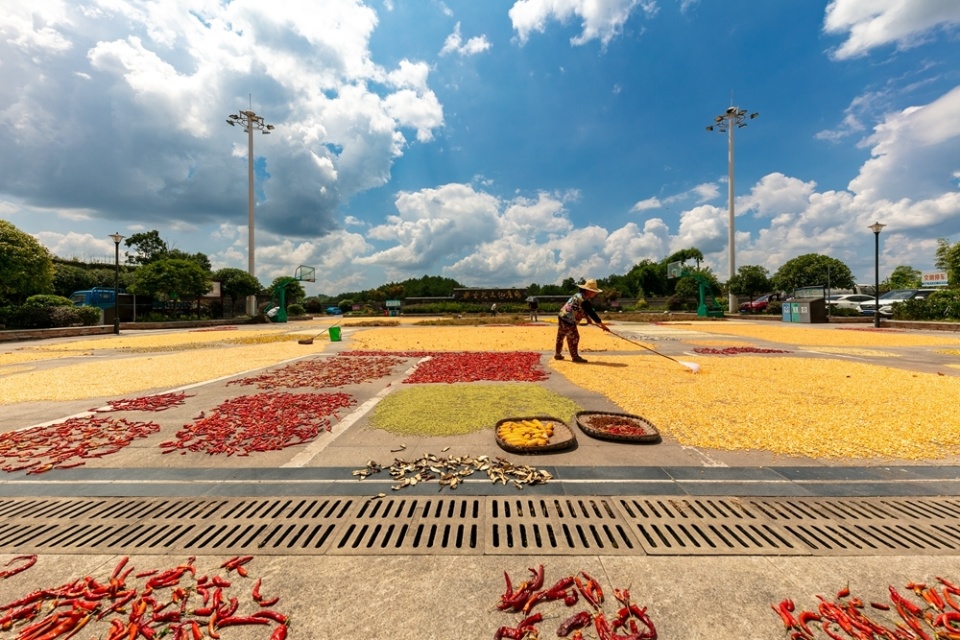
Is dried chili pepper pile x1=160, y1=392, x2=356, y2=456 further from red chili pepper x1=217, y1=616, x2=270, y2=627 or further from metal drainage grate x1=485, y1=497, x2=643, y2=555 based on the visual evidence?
metal drainage grate x1=485, y1=497, x2=643, y2=555

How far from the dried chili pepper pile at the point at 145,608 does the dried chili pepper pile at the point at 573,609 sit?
3.91 ft

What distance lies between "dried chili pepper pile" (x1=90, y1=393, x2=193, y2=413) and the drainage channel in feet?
10.1

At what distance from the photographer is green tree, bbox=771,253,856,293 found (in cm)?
5316

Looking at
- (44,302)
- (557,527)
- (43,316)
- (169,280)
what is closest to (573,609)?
(557,527)

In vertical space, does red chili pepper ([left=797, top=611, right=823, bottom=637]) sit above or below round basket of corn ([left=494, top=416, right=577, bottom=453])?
below

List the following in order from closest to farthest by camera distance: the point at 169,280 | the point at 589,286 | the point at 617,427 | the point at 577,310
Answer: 1. the point at 617,427
2. the point at 589,286
3. the point at 577,310
4. the point at 169,280

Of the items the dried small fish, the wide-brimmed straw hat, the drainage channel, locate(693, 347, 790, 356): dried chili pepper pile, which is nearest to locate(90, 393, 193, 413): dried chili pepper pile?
the drainage channel

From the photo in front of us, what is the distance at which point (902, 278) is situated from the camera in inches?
2255

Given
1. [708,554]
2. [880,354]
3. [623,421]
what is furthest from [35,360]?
[880,354]

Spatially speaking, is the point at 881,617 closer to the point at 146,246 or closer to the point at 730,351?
the point at 730,351

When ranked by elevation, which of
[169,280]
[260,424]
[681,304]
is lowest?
[260,424]

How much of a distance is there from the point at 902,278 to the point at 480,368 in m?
80.6

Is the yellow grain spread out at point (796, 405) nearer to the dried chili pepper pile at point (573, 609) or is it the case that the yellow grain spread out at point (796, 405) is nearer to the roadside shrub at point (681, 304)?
the dried chili pepper pile at point (573, 609)

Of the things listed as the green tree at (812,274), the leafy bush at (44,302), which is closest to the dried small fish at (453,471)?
the leafy bush at (44,302)
